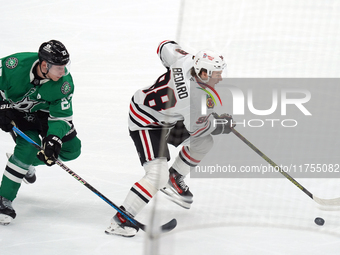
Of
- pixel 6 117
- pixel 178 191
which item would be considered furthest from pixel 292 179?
pixel 6 117

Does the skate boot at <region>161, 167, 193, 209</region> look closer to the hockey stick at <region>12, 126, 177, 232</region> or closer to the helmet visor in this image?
the hockey stick at <region>12, 126, 177, 232</region>

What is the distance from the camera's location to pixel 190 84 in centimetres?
271

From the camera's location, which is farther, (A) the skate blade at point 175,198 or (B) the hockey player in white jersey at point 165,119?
(A) the skate blade at point 175,198

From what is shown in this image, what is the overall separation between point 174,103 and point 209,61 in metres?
0.31

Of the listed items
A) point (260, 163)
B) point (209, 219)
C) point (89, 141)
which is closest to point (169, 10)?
point (89, 141)

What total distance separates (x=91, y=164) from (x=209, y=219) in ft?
4.04

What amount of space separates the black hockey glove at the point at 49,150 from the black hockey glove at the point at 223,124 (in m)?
0.99

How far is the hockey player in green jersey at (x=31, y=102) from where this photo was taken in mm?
2752

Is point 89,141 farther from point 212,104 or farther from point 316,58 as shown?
point 316,58

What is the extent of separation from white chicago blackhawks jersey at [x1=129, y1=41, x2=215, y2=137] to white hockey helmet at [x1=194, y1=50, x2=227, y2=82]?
74mm

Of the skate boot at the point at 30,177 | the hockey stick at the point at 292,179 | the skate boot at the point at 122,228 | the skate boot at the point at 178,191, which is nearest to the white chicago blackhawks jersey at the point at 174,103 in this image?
the hockey stick at the point at 292,179

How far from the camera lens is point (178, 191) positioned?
327 cm

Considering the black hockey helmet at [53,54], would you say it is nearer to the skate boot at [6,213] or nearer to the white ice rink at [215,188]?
the white ice rink at [215,188]

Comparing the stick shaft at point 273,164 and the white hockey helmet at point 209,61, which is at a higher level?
the white hockey helmet at point 209,61
